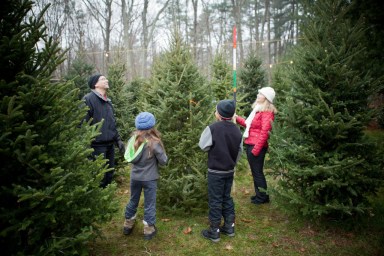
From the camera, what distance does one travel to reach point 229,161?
13.9ft

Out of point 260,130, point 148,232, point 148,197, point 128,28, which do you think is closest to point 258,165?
point 260,130

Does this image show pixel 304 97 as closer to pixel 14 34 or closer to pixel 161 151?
pixel 161 151

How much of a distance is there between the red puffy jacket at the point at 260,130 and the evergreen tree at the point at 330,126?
490mm

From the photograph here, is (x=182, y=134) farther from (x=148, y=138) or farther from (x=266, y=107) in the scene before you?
(x=266, y=107)

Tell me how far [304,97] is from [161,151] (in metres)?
2.59

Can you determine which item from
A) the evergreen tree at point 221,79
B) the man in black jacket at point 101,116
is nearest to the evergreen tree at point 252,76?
the evergreen tree at point 221,79

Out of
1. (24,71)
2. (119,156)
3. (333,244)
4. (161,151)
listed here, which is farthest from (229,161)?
(119,156)

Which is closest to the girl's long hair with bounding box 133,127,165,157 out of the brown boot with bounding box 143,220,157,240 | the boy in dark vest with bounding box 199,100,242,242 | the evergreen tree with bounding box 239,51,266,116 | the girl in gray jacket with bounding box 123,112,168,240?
the girl in gray jacket with bounding box 123,112,168,240

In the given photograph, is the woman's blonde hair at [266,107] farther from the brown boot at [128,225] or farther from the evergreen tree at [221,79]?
the evergreen tree at [221,79]

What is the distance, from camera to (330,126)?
4.17m

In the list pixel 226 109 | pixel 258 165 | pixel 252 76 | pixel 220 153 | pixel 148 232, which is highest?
pixel 252 76

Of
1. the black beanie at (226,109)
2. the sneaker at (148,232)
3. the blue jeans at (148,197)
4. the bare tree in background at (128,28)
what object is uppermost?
the bare tree in background at (128,28)

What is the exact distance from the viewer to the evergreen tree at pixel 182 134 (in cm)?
511

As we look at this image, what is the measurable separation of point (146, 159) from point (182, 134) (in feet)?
3.70
